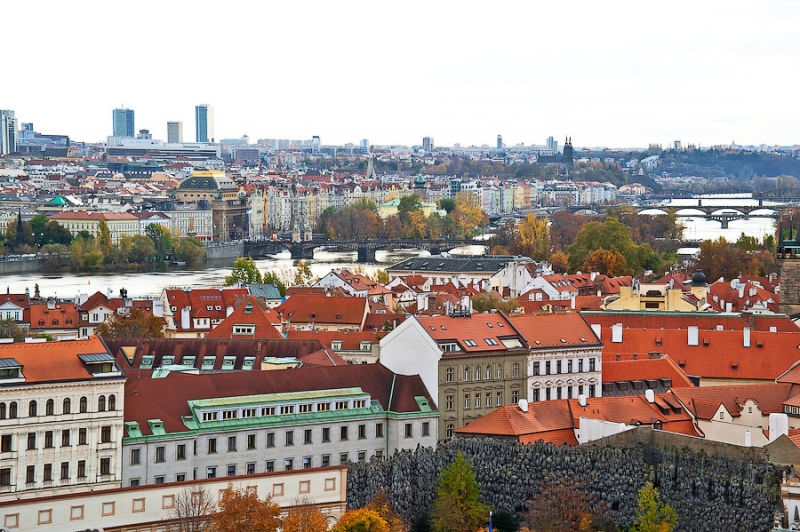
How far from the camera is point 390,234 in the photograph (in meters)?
122

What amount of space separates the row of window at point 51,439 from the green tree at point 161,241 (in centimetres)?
7429

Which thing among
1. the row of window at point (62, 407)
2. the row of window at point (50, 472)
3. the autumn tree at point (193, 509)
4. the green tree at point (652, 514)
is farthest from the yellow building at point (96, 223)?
the green tree at point (652, 514)

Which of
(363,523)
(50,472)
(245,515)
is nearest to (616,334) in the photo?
(363,523)

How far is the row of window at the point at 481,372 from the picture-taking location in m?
32.3

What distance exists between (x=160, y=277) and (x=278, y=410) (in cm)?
5915

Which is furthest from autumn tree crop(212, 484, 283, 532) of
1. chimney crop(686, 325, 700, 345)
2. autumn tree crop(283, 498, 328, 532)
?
chimney crop(686, 325, 700, 345)

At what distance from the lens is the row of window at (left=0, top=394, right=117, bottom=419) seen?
1041 inches

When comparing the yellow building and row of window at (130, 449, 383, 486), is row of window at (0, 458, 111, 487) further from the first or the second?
the yellow building

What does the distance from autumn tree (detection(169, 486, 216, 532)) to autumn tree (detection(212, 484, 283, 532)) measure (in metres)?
0.23

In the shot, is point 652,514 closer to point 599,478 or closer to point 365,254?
point 599,478

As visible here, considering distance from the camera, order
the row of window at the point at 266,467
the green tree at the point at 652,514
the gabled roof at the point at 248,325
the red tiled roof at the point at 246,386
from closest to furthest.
Result: the green tree at the point at 652,514 → the row of window at the point at 266,467 → the red tiled roof at the point at 246,386 → the gabled roof at the point at 248,325

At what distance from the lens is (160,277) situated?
87.4m

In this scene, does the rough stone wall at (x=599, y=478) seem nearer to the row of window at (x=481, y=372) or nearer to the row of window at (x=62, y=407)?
the row of window at (x=481, y=372)

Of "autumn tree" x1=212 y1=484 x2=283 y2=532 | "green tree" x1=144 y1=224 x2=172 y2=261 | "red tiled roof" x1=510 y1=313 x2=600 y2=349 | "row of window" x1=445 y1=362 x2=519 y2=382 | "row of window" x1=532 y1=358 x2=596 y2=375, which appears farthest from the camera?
"green tree" x1=144 y1=224 x2=172 y2=261
